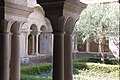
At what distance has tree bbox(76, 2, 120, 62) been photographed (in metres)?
16.5

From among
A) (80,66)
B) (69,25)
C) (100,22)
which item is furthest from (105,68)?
(69,25)

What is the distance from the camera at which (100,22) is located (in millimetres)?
16766

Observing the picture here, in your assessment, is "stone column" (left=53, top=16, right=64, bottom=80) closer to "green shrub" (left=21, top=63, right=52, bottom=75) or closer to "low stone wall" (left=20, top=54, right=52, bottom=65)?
"green shrub" (left=21, top=63, right=52, bottom=75)

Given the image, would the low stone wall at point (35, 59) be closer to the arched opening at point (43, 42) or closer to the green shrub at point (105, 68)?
the arched opening at point (43, 42)

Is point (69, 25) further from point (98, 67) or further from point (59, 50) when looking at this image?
point (98, 67)

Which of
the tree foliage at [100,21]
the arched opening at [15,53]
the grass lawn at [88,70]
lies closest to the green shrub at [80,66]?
the grass lawn at [88,70]

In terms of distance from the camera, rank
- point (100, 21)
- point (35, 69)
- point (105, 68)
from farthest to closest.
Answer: point (100, 21) → point (105, 68) → point (35, 69)

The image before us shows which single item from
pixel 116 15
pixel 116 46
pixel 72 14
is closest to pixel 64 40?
pixel 72 14

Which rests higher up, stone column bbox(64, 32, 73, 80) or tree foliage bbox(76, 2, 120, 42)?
tree foliage bbox(76, 2, 120, 42)

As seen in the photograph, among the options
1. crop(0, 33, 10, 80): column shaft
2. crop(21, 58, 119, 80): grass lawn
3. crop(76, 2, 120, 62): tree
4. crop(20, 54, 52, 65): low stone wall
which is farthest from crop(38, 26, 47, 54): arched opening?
crop(0, 33, 10, 80): column shaft

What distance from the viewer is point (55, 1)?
311 centimetres

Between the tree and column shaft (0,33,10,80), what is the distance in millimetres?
13559

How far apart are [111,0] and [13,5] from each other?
16428mm

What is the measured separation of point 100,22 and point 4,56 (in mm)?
13804
